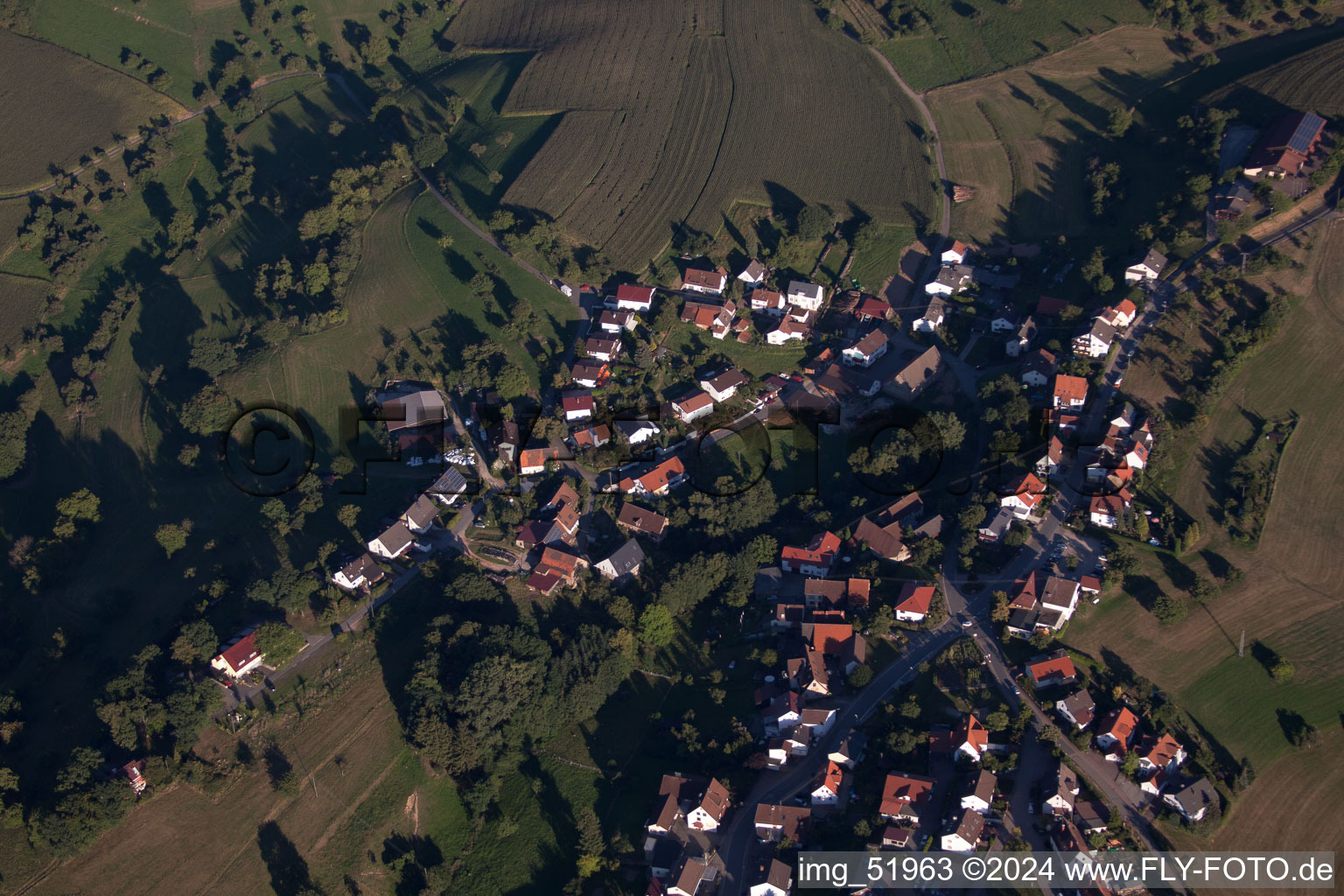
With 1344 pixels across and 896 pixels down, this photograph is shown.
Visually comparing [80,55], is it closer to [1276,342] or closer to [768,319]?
[768,319]

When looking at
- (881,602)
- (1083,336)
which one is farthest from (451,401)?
(1083,336)

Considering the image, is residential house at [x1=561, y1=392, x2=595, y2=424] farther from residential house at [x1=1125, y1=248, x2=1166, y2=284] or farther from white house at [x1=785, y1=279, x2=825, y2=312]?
residential house at [x1=1125, y1=248, x2=1166, y2=284]

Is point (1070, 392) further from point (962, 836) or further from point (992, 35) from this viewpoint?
point (992, 35)

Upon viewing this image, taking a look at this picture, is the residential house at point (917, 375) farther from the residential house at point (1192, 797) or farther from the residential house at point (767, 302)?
the residential house at point (1192, 797)

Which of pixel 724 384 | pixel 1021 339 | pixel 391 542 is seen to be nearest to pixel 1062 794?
pixel 1021 339

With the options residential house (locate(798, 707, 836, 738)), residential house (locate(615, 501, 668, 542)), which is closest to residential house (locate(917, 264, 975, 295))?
residential house (locate(615, 501, 668, 542))

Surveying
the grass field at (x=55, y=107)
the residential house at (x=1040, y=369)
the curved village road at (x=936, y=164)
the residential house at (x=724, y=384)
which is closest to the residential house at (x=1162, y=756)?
the residential house at (x=1040, y=369)
